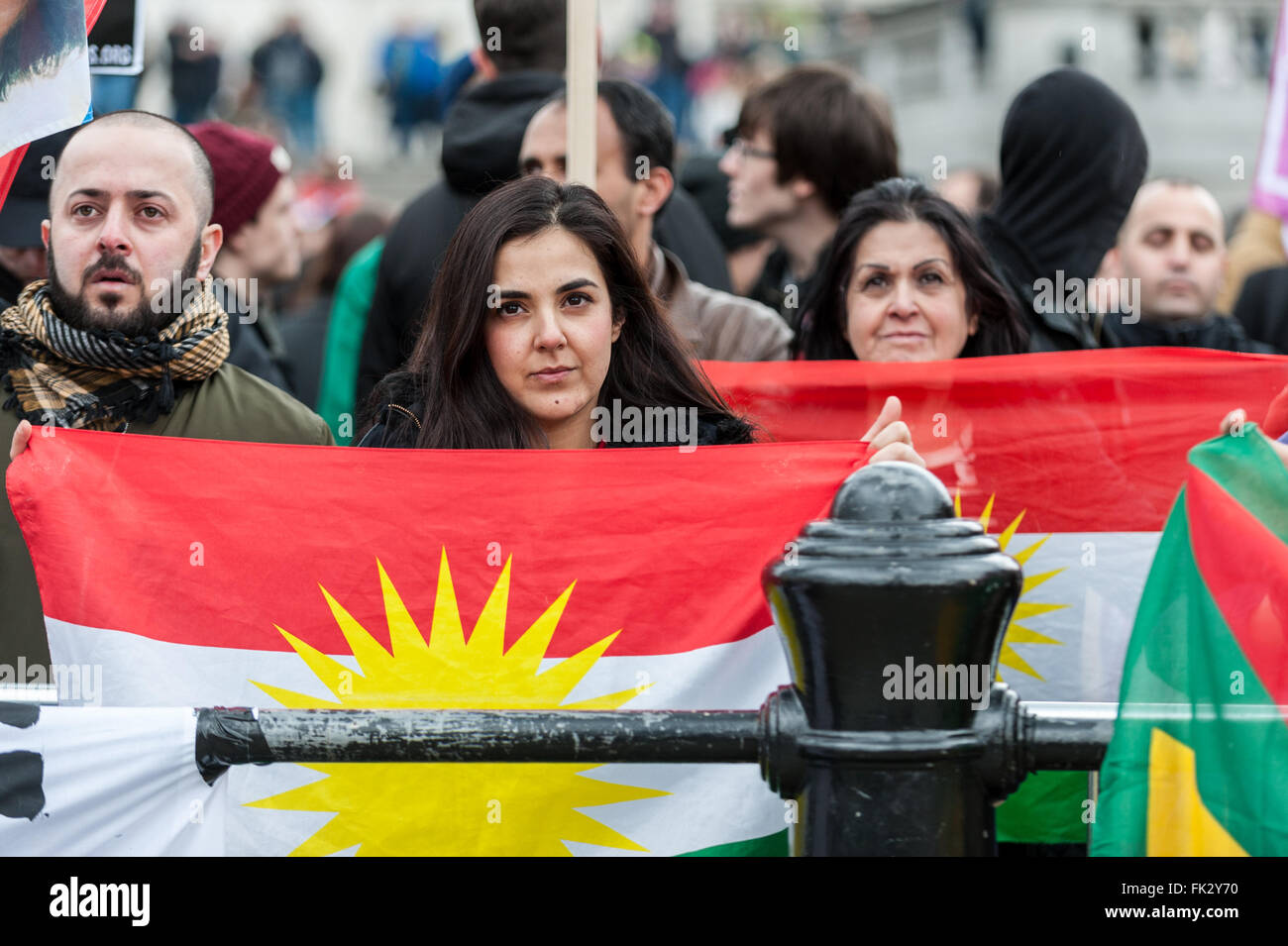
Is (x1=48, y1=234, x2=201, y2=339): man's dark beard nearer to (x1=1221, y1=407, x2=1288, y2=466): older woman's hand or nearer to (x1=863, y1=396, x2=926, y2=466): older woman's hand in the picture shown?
(x1=863, y1=396, x2=926, y2=466): older woman's hand

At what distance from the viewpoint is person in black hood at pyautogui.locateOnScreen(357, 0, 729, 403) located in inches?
205

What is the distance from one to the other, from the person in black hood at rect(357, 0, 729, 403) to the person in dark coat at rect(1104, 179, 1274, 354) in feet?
5.17

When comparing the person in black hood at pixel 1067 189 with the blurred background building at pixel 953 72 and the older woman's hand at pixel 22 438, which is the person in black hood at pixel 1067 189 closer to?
the older woman's hand at pixel 22 438

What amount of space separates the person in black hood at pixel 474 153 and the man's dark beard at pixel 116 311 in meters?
1.20

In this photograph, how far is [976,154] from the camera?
79.2 feet

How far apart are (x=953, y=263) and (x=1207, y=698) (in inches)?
85.7

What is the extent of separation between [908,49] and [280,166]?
20.7 meters

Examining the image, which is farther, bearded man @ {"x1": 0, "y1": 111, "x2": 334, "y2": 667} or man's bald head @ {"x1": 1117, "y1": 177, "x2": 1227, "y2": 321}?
man's bald head @ {"x1": 1117, "y1": 177, "x2": 1227, "y2": 321}

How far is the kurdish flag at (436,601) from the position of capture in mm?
2906

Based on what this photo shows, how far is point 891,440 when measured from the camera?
3.31 m

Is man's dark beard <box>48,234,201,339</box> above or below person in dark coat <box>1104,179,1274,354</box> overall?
below

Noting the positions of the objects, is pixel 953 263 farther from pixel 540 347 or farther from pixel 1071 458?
pixel 540 347

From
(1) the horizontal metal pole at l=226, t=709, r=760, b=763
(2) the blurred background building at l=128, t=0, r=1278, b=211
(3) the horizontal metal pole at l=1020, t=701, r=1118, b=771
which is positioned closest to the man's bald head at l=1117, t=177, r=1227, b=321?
(3) the horizontal metal pole at l=1020, t=701, r=1118, b=771

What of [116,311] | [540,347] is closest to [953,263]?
[540,347]
